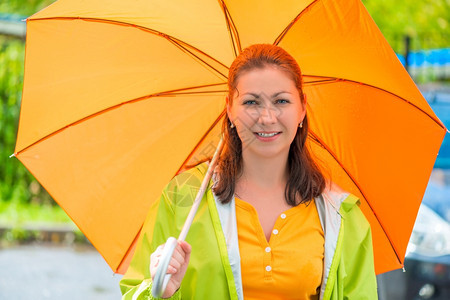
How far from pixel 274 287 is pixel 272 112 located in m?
0.62

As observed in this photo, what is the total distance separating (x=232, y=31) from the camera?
322cm

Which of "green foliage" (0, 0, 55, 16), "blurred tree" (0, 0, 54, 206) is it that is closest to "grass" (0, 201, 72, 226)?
"blurred tree" (0, 0, 54, 206)

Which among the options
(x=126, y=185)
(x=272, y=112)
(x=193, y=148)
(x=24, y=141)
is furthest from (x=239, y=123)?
(x=24, y=141)

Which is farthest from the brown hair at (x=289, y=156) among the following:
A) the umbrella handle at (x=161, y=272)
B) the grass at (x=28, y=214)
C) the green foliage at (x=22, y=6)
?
the green foliage at (x=22, y=6)

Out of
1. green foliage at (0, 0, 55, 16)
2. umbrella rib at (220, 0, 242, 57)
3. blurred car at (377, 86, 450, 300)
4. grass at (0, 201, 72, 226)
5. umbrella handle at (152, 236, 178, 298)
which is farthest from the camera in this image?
green foliage at (0, 0, 55, 16)

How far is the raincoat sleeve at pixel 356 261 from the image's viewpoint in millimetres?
3115

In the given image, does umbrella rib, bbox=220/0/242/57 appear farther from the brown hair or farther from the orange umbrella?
the brown hair

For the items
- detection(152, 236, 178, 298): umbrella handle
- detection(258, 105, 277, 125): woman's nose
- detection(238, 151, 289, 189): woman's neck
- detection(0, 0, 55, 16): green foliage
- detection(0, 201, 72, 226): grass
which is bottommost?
detection(152, 236, 178, 298): umbrella handle

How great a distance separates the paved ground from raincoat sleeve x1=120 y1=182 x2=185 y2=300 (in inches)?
174

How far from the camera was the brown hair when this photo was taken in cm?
308

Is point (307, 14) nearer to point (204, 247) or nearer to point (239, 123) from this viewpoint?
point (239, 123)

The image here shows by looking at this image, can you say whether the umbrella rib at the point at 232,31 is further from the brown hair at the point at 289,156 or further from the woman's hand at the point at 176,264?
the woman's hand at the point at 176,264

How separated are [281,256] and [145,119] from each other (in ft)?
2.73

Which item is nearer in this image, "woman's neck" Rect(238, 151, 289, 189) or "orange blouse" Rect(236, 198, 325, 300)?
"orange blouse" Rect(236, 198, 325, 300)
